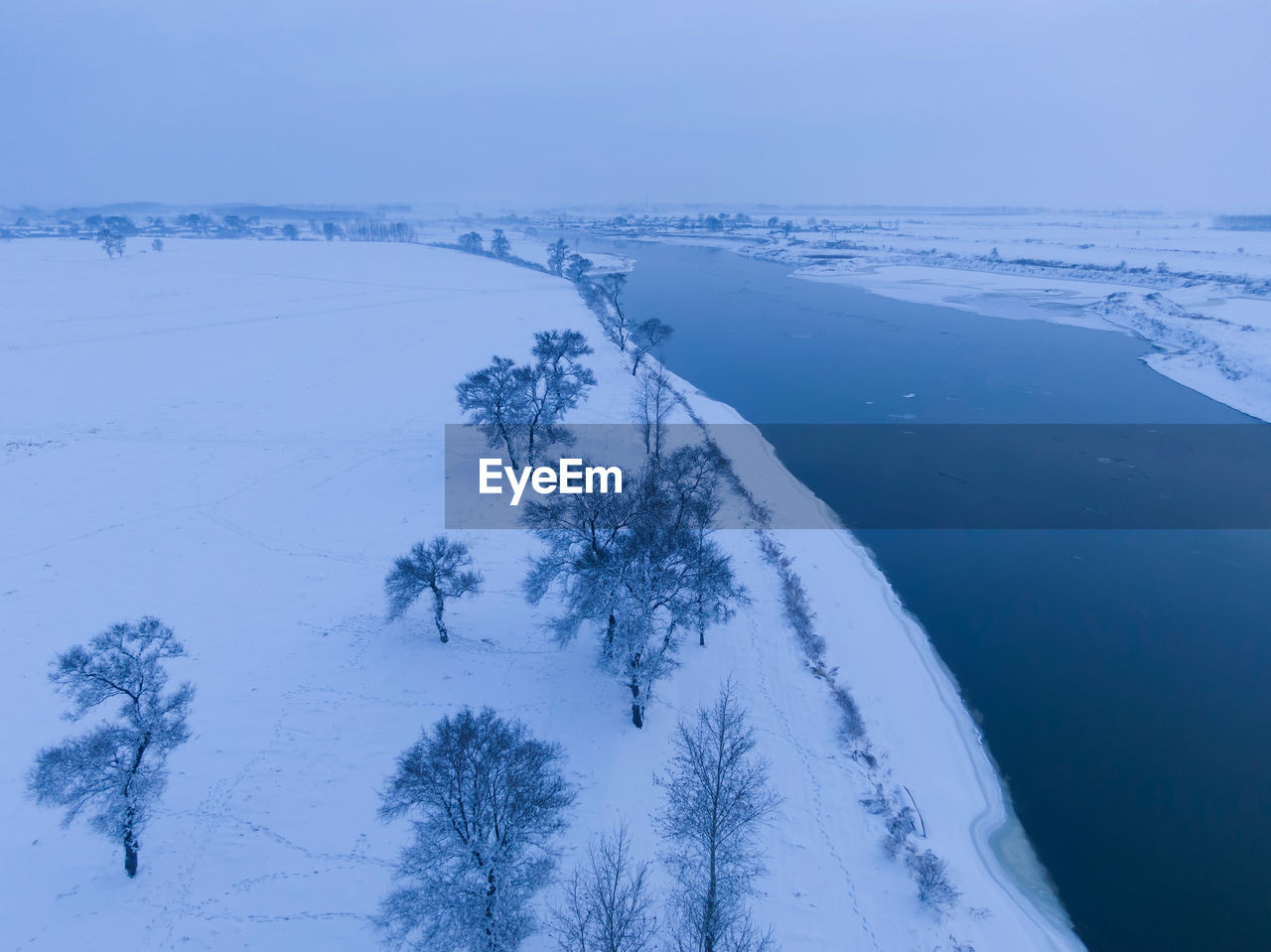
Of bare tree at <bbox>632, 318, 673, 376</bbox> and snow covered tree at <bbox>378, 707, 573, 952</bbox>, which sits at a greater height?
bare tree at <bbox>632, 318, 673, 376</bbox>

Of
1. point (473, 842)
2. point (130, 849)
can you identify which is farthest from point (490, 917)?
point (130, 849)

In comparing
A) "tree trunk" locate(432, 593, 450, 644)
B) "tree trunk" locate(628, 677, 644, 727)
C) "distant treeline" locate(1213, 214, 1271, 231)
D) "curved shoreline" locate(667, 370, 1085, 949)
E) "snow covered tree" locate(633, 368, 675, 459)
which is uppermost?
"distant treeline" locate(1213, 214, 1271, 231)

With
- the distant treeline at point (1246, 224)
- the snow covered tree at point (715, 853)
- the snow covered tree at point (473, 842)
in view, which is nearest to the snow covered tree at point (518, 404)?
the snow covered tree at point (715, 853)

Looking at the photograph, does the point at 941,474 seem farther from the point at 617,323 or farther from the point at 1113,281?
the point at 1113,281

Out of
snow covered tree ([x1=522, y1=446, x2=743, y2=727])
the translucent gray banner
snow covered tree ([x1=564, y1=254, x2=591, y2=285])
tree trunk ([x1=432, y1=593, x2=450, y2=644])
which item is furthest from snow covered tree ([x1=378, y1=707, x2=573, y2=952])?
snow covered tree ([x1=564, y1=254, x2=591, y2=285])

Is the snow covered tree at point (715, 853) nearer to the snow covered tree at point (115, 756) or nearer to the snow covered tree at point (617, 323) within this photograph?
the snow covered tree at point (115, 756)

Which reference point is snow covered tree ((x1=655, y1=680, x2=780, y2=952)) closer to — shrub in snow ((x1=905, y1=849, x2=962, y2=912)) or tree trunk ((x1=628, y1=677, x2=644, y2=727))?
tree trunk ((x1=628, y1=677, x2=644, y2=727))

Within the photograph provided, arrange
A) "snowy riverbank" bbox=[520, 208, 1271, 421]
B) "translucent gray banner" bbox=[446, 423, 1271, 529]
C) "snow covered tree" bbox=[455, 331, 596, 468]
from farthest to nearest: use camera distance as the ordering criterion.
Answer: "snowy riverbank" bbox=[520, 208, 1271, 421]
"snow covered tree" bbox=[455, 331, 596, 468]
"translucent gray banner" bbox=[446, 423, 1271, 529]

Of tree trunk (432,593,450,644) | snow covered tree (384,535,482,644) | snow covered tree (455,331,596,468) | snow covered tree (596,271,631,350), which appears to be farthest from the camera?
snow covered tree (596,271,631,350)

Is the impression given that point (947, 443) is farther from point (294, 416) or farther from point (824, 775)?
point (294, 416)
